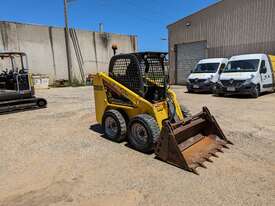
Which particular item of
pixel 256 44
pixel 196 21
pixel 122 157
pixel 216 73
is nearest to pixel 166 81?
pixel 122 157

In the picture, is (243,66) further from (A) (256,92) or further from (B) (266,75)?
(A) (256,92)

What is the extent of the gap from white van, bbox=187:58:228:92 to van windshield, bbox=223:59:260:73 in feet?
3.80

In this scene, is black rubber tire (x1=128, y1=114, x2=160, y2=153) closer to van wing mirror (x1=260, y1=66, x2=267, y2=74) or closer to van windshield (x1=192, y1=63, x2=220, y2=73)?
van wing mirror (x1=260, y1=66, x2=267, y2=74)

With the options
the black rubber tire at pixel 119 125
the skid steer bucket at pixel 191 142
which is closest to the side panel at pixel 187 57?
the skid steer bucket at pixel 191 142

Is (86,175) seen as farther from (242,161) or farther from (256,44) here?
(256,44)

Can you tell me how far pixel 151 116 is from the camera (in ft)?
14.7

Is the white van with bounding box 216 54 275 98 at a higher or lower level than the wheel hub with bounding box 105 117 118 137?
higher

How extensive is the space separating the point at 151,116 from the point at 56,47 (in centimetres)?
1829

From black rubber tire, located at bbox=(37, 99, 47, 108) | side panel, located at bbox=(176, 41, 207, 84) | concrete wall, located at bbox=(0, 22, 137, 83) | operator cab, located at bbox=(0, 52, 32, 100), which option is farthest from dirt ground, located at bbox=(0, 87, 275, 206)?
concrete wall, located at bbox=(0, 22, 137, 83)

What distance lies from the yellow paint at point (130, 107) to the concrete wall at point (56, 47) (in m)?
15.1

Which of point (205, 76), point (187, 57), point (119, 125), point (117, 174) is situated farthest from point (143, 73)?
point (187, 57)

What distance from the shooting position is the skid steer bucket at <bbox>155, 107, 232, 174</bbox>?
12.4 ft

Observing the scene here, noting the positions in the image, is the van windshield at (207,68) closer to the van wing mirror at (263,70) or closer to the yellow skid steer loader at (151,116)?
the van wing mirror at (263,70)

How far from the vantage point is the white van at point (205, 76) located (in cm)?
1319
